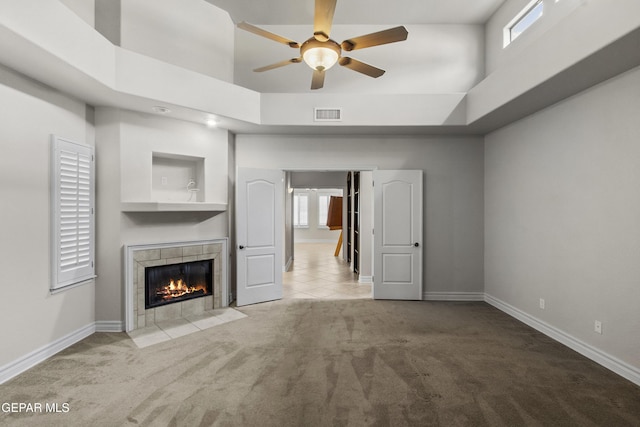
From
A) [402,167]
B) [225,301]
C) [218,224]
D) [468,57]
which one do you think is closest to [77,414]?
[225,301]

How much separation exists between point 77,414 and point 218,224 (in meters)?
2.61

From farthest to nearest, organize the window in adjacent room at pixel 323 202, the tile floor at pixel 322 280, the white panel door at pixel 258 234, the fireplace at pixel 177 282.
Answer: the window in adjacent room at pixel 323 202 < the tile floor at pixel 322 280 < the white panel door at pixel 258 234 < the fireplace at pixel 177 282

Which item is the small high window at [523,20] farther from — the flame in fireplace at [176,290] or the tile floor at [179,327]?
the flame in fireplace at [176,290]

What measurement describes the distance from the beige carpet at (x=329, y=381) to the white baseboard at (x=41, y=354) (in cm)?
8

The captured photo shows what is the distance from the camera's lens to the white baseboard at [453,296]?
475 centimetres

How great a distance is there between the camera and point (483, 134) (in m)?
4.68

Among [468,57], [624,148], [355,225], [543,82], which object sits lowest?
[355,225]

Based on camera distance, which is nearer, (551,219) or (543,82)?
(543,82)

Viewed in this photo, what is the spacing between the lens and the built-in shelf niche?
3.98m

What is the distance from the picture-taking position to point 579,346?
119 inches

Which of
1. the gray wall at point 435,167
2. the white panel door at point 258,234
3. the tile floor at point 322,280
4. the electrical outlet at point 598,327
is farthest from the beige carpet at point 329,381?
the tile floor at point 322,280

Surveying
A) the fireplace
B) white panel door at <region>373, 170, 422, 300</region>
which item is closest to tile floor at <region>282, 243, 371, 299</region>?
white panel door at <region>373, 170, 422, 300</region>

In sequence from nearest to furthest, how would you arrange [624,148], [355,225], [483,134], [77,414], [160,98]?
[77,414]
[624,148]
[160,98]
[483,134]
[355,225]

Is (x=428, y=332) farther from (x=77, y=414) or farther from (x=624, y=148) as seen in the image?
(x=77, y=414)
